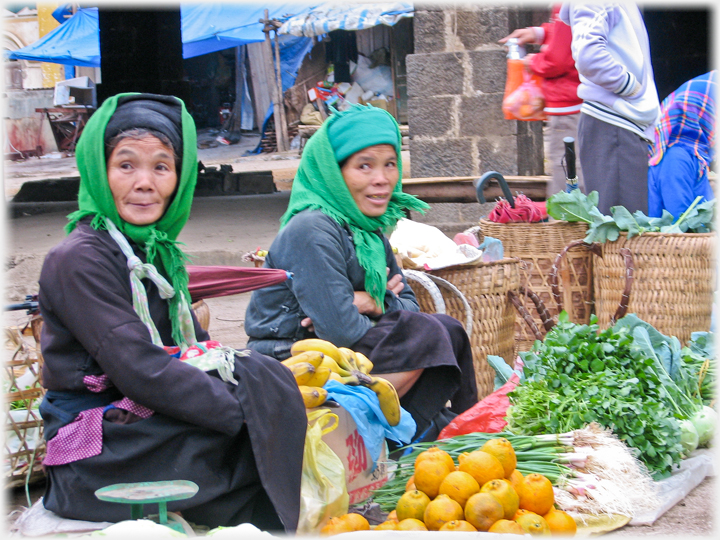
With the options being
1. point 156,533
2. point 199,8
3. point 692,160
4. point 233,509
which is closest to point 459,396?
point 233,509

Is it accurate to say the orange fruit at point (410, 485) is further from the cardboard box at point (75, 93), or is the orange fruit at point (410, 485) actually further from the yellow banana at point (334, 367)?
the cardboard box at point (75, 93)

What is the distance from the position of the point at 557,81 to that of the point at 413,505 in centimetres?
368

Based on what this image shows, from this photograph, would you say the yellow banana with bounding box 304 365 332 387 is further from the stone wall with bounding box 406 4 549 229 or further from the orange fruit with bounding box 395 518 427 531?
the stone wall with bounding box 406 4 549 229

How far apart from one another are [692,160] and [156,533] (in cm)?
412

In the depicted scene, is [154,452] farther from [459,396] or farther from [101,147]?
[459,396]

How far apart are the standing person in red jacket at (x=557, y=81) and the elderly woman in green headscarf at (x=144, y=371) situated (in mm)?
3247

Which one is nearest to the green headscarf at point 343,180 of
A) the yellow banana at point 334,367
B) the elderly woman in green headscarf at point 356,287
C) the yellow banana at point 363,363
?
the elderly woman in green headscarf at point 356,287

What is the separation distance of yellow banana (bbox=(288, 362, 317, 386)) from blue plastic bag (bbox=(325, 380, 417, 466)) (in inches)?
3.4

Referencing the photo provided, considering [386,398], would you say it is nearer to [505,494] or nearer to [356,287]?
[356,287]

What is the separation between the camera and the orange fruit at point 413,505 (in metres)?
2.11

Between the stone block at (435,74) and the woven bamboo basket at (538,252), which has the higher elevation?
the stone block at (435,74)

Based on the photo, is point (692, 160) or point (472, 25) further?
point (472, 25)

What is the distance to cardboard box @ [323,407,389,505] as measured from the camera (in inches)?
96.0

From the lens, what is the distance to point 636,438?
2617 mm
